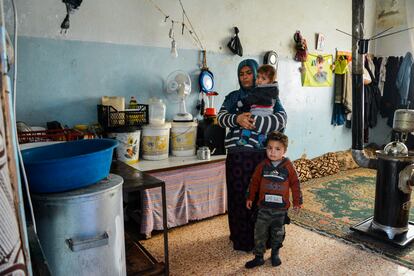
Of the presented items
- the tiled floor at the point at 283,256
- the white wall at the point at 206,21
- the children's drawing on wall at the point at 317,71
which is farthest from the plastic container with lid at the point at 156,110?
the children's drawing on wall at the point at 317,71

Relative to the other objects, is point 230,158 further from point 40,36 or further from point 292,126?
point 292,126

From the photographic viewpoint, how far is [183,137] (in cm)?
269

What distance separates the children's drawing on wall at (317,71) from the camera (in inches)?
162

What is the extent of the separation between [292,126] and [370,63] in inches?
75.6

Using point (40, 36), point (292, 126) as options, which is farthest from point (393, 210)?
point (40, 36)

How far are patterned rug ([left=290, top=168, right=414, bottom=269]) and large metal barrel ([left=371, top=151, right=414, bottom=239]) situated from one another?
146 mm

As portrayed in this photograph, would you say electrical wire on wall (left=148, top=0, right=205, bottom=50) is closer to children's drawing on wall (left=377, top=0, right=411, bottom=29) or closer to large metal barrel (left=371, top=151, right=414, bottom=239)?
large metal barrel (left=371, top=151, right=414, bottom=239)

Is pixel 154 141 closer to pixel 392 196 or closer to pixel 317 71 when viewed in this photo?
→ pixel 392 196

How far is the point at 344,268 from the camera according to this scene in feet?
6.67

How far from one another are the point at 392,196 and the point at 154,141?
1.88 m

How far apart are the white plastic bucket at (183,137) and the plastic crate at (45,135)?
0.84m

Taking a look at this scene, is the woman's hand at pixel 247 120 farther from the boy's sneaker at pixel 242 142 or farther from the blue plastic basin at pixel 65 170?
the blue plastic basin at pixel 65 170

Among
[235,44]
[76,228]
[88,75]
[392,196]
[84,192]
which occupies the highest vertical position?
[235,44]

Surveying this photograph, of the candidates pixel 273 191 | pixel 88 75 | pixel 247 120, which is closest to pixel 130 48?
pixel 88 75
